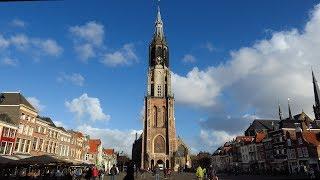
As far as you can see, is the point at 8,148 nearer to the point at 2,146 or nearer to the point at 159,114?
the point at 2,146

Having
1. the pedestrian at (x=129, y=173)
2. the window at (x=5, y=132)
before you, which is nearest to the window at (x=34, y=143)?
the window at (x=5, y=132)

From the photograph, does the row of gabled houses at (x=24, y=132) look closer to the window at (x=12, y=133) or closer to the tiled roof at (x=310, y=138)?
the window at (x=12, y=133)

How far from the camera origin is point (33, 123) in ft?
145

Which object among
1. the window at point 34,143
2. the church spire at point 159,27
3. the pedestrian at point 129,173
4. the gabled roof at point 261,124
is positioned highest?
the church spire at point 159,27

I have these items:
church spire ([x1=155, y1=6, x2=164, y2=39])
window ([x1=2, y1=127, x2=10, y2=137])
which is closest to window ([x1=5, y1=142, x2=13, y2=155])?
window ([x1=2, y1=127, x2=10, y2=137])

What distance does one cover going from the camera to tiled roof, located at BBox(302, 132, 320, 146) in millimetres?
49059

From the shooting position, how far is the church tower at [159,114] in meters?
75.6

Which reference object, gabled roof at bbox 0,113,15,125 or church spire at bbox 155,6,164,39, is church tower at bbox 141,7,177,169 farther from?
gabled roof at bbox 0,113,15,125

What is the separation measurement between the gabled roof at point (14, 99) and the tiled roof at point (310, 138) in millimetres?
42456

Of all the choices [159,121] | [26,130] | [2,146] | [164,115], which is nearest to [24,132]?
[26,130]

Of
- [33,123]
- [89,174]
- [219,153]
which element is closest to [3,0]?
[89,174]

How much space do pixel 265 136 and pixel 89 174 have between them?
157 ft

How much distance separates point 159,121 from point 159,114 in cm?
181

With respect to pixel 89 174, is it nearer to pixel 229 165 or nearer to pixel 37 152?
pixel 37 152
